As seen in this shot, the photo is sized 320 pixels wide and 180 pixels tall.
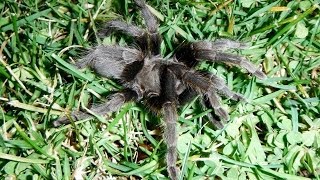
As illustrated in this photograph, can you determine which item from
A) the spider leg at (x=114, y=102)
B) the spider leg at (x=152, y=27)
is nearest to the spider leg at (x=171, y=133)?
the spider leg at (x=114, y=102)

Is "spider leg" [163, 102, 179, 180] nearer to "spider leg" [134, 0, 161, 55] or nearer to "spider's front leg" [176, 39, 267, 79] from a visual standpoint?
"spider's front leg" [176, 39, 267, 79]

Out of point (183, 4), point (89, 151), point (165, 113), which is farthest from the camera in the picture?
point (183, 4)

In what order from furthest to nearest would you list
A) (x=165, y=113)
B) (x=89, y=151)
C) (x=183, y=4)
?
(x=183, y=4) → (x=89, y=151) → (x=165, y=113)

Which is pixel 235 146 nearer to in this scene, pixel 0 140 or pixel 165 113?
pixel 165 113

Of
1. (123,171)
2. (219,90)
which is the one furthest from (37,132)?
(219,90)

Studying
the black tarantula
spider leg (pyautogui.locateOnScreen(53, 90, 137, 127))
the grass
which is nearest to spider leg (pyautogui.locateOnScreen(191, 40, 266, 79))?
the black tarantula

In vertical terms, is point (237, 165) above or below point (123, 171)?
above
